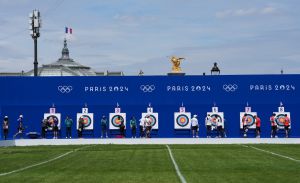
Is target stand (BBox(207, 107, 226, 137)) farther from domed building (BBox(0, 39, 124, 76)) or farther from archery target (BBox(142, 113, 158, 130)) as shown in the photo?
domed building (BBox(0, 39, 124, 76))

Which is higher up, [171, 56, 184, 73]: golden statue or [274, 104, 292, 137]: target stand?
[171, 56, 184, 73]: golden statue

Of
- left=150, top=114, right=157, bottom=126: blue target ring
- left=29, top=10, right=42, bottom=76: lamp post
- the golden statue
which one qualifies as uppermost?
left=29, top=10, right=42, bottom=76: lamp post

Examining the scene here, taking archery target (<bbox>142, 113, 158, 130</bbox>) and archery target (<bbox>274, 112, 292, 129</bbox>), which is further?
archery target (<bbox>142, 113, 158, 130</bbox>)

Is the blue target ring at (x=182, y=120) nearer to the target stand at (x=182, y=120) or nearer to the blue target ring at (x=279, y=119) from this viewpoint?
the target stand at (x=182, y=120)

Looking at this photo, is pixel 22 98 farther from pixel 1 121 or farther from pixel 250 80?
pixel 250 80

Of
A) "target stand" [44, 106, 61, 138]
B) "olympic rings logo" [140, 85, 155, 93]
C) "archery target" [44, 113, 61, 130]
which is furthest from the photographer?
"olympic rings logo" [140, 85, 155, 93]

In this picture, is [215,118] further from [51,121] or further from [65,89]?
[51,121]

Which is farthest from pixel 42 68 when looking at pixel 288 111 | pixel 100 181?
pixel 100 181

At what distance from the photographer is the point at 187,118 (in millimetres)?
52719

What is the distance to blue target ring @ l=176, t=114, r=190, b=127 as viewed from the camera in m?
52.7

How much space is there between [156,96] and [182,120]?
2676 mm

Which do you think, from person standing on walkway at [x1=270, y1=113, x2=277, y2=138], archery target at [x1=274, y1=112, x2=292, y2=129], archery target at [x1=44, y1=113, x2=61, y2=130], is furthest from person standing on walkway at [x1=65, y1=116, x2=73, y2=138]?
archery target at [x1=274, y1=112, x2=292, y2=129]

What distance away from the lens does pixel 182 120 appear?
5275 centimetres

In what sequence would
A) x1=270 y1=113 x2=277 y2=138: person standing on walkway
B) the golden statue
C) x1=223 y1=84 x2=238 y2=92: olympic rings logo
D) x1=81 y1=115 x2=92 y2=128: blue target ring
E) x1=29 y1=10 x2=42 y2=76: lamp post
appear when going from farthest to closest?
the golden statue
x1=29 y1=10 x2=42 y2=76: lamp post
x1=223 y1=84 x2=238 y2=92: olympic rings logo
x1=81 y1=115 x2=92 y2=128: blue target ring
x1=270 y1=113 x2=277 y2=138: person standing on walkway
